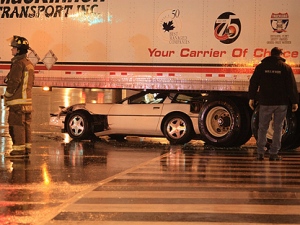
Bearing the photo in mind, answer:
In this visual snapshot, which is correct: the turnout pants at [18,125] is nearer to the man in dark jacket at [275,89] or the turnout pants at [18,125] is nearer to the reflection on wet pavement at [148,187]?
the reflection on wet pavement at [148,187]

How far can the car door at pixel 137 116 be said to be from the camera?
13.6 meters

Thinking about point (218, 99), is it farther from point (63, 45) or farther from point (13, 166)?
point (13, 166)

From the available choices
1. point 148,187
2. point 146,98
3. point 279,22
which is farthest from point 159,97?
point 148,187

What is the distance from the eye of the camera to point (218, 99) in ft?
41.5

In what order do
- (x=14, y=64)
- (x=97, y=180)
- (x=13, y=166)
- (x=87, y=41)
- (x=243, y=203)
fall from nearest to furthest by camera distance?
(x=243, y=203) → (x=97, y=180) → (x=13, y=166) → (x=14, y=64) → (x=87, y=41)

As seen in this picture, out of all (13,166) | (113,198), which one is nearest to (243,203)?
(113,198)

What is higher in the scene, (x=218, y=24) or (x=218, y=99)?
(x=218, y=24)

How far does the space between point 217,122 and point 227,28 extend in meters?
2.01

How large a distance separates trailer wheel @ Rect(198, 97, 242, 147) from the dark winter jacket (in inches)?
95.2

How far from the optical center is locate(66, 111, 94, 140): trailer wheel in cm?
1416

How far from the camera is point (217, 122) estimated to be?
1274cm

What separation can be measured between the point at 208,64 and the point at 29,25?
14.1 ft

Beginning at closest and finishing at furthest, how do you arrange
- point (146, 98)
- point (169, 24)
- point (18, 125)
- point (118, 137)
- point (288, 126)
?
point (18, 125), point (288, 126), point (169, 24), point (146, 98), point (118, 137)

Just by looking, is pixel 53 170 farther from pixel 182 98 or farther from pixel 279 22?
pixel 279 22
